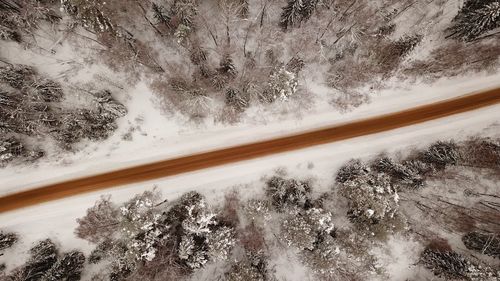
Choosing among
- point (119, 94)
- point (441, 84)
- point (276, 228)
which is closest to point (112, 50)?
point (119, 94)

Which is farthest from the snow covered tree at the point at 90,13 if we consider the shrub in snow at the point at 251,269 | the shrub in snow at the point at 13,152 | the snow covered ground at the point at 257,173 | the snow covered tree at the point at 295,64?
the shrub in snow at the point at 251,269

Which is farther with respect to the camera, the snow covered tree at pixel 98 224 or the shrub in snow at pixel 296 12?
the snow covered tree at pixel 98 224

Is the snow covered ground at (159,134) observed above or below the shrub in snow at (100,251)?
above

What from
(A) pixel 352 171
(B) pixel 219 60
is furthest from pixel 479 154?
(B) pixel 219 60

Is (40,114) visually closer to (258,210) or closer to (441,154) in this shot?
(258,210)

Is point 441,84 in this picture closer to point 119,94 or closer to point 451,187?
point 451,187

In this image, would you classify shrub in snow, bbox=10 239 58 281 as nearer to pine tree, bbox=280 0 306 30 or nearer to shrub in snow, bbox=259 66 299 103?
shrub in snow, bbox=259 66 299 103

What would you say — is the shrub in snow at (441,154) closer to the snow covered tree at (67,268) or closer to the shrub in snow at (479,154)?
the shrub in snow at (479,154)
